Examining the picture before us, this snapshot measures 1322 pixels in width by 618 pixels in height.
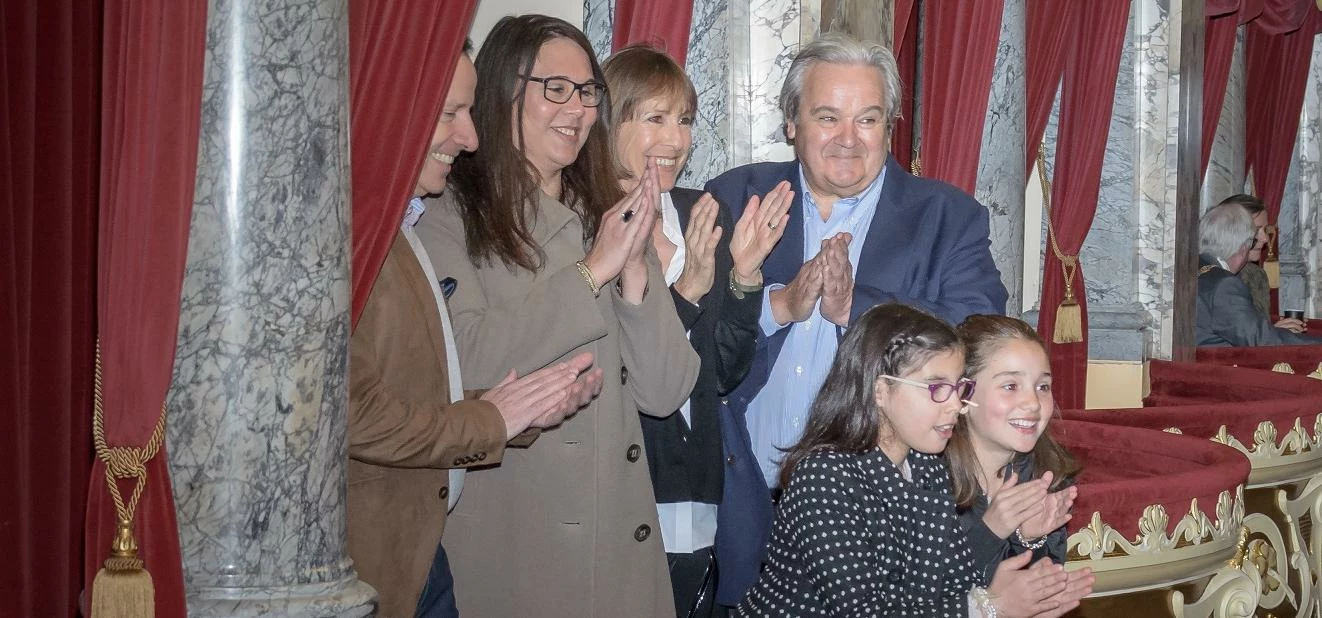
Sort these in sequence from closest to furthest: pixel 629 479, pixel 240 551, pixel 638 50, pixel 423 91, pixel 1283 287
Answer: pixel 240 551 < pixel 423 91 < pixel 629 479 < pixel 638 50 < pixel 1283 287

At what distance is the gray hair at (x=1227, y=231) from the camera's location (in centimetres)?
841

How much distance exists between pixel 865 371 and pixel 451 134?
38.9 inches

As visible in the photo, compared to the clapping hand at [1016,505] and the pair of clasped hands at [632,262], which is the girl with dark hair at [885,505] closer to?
the clapping hand at [1016,505]

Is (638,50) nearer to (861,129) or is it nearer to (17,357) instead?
(861,129)

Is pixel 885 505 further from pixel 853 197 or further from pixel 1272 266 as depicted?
pixel 1272 266

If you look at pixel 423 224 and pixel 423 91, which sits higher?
pixel 423 91

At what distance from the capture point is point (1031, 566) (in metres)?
2.82

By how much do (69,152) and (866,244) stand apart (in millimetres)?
1790

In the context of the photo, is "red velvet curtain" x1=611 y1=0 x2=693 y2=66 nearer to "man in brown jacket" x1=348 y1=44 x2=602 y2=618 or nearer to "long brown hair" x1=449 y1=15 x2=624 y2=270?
"long brown hair" x1=449 y1=15 x2=624 y2=270

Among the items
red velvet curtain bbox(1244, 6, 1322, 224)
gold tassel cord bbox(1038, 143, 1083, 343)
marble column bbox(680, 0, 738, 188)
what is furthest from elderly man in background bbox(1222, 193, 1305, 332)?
marble column bbox(680, 0, 738, 188)

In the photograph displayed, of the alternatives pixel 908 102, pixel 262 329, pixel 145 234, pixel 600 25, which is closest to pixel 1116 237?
→ pixel 908 102

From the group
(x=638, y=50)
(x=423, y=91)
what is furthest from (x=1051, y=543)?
(x=423, y=91)

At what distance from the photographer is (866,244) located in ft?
10.9

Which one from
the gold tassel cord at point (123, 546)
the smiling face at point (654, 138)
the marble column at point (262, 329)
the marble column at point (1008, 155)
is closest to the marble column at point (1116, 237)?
the marble column at point (1008, 155)
